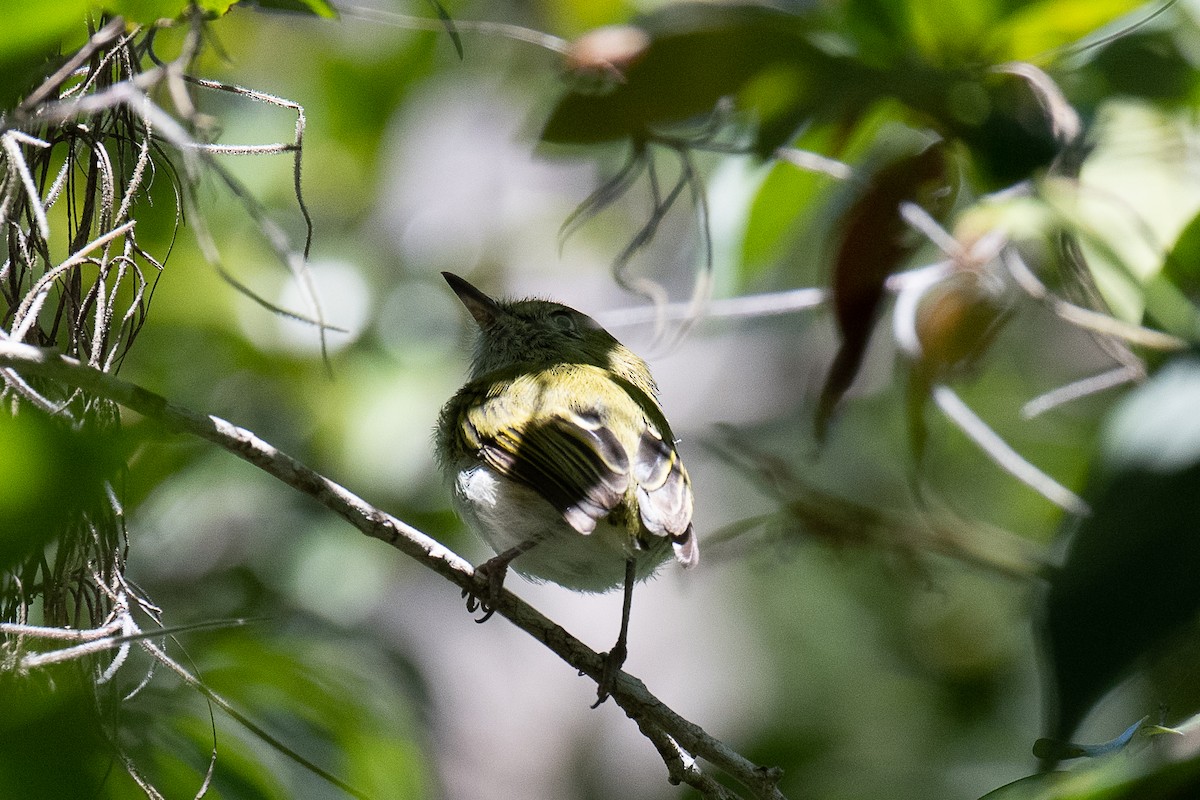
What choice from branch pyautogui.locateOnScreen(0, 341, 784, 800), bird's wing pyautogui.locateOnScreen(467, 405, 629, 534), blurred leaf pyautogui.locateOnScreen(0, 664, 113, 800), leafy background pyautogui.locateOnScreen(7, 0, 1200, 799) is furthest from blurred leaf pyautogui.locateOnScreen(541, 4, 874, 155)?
blurred leaf pyautogui.locateOnScreen(0, 664, 113, 800)

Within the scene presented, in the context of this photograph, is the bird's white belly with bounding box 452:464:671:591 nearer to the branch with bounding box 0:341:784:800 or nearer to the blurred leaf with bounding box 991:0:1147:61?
the branch with bounding box 0:341:784:800

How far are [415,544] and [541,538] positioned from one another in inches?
32.4

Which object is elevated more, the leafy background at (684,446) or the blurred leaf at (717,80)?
the blurred leaf at (717,80)

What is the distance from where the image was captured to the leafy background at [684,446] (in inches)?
70.7

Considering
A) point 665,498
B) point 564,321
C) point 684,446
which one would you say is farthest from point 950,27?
point 684,446

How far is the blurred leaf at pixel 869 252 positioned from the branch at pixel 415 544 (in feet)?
2.91

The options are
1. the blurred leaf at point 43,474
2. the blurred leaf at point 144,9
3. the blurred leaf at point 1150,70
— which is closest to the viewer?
the blurred leaf at point 43,474

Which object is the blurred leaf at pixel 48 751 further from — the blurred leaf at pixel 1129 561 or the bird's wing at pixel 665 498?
the bird's wing at pixel 665 498

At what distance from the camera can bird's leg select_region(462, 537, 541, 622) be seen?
86.0 inches

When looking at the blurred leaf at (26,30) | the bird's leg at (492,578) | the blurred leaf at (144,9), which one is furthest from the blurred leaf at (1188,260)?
the blurred leaf at (26,30)

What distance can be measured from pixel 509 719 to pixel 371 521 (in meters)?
3.12

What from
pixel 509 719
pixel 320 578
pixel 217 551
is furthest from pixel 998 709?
pixel 217 551

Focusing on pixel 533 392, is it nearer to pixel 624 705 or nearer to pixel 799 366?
pixel 624 705

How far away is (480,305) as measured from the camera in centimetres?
391
